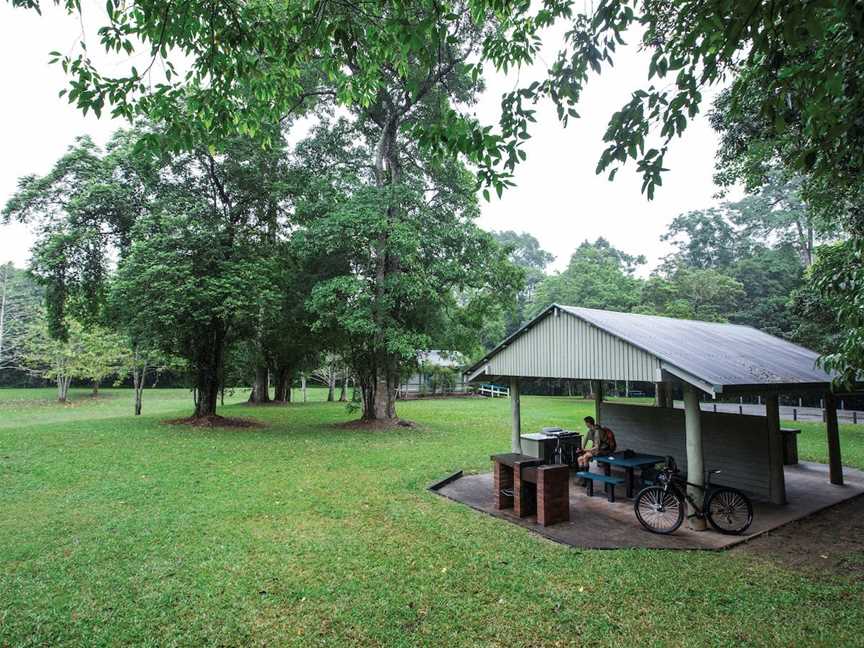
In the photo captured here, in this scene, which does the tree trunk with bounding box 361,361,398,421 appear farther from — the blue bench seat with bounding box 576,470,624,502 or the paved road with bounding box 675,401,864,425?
the paved road with bounding box 675,401,864,425

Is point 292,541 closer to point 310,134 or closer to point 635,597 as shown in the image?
point 635,597

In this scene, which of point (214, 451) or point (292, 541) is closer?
point (292, 541)

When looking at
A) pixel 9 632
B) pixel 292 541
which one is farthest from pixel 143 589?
pixel 292 541

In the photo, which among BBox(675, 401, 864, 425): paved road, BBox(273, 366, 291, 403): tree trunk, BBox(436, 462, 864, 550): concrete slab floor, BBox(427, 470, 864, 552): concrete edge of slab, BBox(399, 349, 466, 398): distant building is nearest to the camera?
BBox(427, 470, 864, 552): concrete edge of slab

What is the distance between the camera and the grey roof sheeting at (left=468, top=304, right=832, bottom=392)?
22.4ft

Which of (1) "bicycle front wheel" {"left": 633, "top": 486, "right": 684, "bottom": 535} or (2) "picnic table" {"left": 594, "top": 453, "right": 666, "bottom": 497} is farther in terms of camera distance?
(2) "picnic table" {"left": 594, "top": 453, "right": 666, "bottom": 497}

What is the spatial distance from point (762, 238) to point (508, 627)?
163ft

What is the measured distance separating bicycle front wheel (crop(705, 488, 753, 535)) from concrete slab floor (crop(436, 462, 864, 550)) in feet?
0.39

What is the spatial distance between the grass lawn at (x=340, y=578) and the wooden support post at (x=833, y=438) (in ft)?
16.4

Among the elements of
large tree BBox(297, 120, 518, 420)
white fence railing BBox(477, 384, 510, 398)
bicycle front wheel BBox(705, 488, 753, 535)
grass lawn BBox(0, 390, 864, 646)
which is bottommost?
grass lawn BBox(0, 390, 864, 646)

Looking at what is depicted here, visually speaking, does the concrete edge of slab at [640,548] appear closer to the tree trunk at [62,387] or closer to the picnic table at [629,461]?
the picnic table at [629,461]

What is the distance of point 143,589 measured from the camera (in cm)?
475

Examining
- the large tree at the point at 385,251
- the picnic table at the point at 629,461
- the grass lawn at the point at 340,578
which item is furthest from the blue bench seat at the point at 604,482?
the large tree at the point at 385,251

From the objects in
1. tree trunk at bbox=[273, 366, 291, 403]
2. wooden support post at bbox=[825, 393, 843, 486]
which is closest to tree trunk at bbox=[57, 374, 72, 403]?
tree trunk at bbox=[273, 366, 291, 403]
